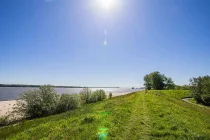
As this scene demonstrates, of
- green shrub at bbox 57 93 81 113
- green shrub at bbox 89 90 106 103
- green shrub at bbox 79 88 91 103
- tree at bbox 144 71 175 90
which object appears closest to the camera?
green shrub at bbox 57 93 81 113

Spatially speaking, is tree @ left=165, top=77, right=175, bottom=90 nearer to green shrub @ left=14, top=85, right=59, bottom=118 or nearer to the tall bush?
the tall bush

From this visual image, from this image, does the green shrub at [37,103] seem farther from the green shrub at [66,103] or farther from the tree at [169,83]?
the tree at [169,83]

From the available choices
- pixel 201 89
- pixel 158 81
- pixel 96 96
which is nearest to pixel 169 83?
pixel 158 81

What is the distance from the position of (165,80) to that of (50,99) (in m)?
133

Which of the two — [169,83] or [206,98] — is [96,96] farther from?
[169,83]

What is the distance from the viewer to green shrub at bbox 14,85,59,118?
34812mm

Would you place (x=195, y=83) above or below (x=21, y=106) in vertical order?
above

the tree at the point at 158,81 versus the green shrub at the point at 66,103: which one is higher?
the tree at the point at 158,81

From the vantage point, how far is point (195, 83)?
236 ft

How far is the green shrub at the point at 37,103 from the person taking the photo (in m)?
34.8

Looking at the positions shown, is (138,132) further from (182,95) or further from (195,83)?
(182,95)

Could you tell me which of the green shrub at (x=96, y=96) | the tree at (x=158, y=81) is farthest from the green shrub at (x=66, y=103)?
the tree at (x=158, y=81)

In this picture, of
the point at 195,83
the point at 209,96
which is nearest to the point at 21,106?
the point at 209,96

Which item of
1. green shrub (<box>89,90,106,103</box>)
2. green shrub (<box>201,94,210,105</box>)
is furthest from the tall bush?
green shrub (<box>89,90,106,103</box>)
